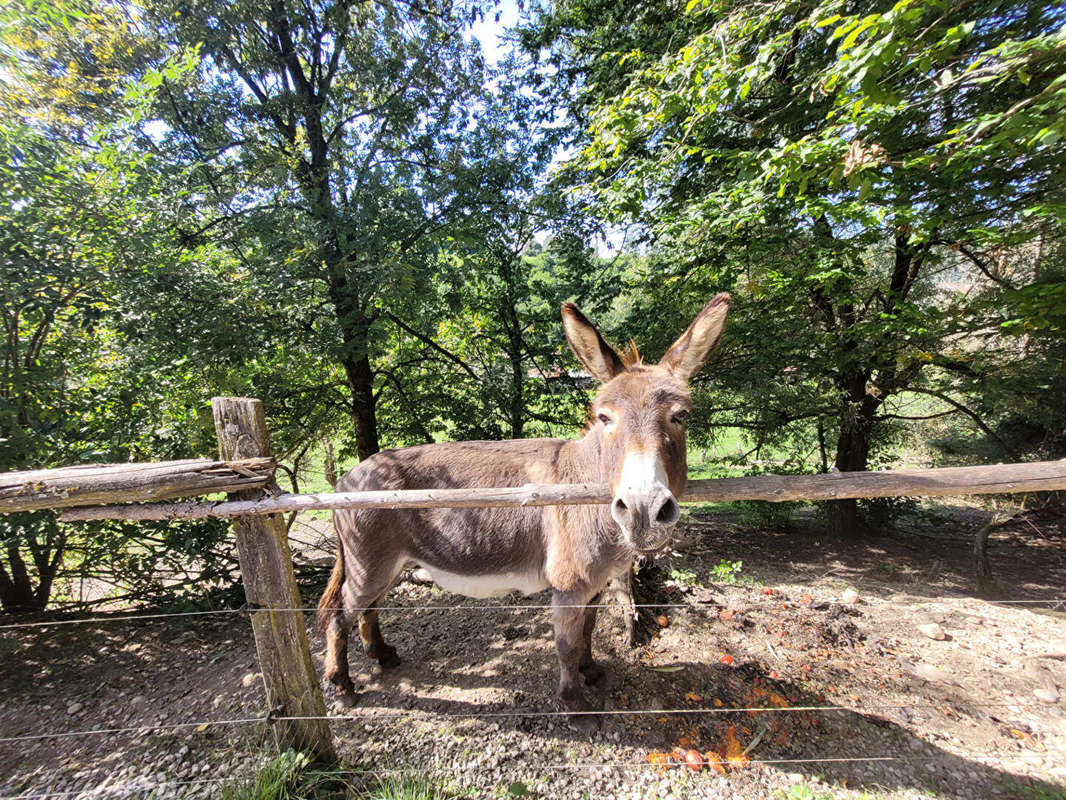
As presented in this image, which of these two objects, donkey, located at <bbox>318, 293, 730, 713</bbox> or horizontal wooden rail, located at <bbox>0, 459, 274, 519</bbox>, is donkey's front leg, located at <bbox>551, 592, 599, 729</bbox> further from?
horizontal wooden rail, located at <bbox>0, 459, 274, 519</bbox>

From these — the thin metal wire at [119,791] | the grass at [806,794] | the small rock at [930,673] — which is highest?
the thin metal wire at [119,791]

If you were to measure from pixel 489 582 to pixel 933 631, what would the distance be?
15.5ft

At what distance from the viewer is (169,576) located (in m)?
5.16

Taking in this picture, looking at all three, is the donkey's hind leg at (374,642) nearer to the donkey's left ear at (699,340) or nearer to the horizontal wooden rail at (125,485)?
the horizontal wooden rail at (125,485)

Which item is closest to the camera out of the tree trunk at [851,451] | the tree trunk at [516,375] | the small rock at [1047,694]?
the small rock at [1047,694]

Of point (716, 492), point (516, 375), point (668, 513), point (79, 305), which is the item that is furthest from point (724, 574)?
point (79, 305)

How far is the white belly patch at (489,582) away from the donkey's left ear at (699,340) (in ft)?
7.13

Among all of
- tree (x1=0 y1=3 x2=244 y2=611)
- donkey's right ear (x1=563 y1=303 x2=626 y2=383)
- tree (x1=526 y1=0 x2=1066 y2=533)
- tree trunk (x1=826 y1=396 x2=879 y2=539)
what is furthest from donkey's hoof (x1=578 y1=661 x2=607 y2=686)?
tree trunk (x1=826 y1=396 x2=879 y2=539)

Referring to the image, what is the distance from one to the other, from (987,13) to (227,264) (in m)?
10.1

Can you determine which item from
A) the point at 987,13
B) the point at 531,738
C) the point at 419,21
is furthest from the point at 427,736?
the point at 419,21

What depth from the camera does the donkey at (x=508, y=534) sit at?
2773mm

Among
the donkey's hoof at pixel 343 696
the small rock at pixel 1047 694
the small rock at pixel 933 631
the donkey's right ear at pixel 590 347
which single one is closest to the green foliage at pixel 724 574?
the small rock at pixel 933 631

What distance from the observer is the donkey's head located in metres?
1.87

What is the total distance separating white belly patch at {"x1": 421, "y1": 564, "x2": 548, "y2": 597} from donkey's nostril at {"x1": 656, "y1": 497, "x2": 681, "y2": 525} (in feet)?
6.35
